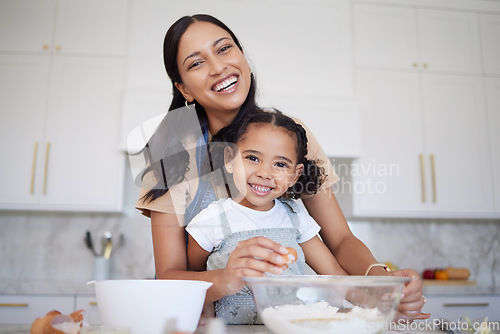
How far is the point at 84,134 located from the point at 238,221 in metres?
1.50

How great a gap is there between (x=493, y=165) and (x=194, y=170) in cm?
206

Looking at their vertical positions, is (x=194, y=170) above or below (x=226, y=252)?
above

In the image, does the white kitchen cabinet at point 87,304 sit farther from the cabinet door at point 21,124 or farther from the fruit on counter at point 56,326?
the fruit on counter at point 56,326

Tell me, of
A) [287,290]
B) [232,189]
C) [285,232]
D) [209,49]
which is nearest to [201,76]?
[209,49]

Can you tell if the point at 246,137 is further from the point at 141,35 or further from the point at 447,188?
the point at 447,188

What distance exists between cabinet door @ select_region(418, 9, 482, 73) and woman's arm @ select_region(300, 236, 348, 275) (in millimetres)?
1861

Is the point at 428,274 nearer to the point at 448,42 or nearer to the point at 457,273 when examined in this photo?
the point at 457,273

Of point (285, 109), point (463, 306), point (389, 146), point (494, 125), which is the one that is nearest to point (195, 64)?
point (285, 109)

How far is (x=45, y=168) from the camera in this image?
7.12ft

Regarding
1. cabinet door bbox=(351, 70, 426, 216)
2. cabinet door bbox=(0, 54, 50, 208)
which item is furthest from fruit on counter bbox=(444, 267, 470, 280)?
cabinet door bbox=(0, 54, 50, 208)

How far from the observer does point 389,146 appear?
7.80ft

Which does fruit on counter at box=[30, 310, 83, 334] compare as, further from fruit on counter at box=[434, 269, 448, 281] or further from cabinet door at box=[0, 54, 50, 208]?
fruit on counter at box=[434, 269, 448, 281]

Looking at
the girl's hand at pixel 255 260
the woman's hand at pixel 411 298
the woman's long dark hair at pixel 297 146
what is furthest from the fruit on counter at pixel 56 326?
the woman's long dark hair at pixel 297 146

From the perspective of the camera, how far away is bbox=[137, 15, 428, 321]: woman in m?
0.97
